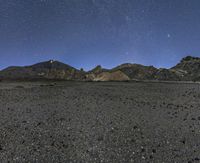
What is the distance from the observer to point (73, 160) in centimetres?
665

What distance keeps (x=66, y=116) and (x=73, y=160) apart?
5.56 m

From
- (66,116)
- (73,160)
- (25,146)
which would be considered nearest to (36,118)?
(66,116)

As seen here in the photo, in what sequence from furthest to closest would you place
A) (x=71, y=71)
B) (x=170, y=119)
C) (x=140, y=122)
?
(x=71, y=71) → (x=170, y=119) → (x=140, y=122)

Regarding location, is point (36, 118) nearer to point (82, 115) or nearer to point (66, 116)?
point (66, 116)

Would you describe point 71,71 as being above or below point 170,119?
above

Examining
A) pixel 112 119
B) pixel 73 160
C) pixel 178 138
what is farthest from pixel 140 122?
pixel 73 160

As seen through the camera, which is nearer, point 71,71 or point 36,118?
point 36,118

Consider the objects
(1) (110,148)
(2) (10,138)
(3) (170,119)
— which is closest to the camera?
(1) (110,148)

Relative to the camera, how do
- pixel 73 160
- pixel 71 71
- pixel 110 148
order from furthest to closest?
pixel 71 71 → pixel 110 148 → pixel 73 160

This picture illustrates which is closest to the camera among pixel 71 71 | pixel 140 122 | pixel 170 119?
pixel 140 122

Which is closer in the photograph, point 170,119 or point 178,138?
point 178,138

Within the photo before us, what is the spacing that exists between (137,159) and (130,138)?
6.18ft

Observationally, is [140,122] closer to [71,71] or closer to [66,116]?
[66,116]

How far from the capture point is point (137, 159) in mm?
6688
